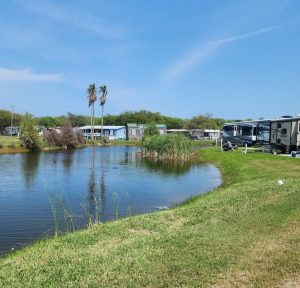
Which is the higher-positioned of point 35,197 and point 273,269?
point 273,269

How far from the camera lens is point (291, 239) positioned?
32.3 ft

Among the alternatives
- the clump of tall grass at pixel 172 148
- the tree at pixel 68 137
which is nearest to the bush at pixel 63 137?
the tree at pixel 68 137

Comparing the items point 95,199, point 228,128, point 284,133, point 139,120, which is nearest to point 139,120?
point 139,120

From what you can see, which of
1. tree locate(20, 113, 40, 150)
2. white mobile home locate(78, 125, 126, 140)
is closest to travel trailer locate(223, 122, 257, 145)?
tree locate(20, 113, 40, 150)

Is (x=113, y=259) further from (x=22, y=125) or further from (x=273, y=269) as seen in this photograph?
(x=22, y=125)

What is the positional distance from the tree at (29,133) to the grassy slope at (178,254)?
59102mm

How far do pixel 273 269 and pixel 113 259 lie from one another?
3275 mm

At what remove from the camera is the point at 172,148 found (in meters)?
55.0

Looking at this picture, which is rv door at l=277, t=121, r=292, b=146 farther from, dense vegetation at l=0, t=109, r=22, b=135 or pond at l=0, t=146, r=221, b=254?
dense vegetation at l=0, t=109, r=22, b=135

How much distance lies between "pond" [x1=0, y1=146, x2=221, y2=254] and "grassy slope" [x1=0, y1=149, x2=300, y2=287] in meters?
3.74

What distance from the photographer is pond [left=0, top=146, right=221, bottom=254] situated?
16422 millimetres

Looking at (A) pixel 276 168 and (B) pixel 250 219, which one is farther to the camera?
(A) pixel 276 168

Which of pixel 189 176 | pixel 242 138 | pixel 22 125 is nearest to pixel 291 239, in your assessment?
pixel 189 176

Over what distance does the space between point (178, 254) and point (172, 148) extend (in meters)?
45.9
